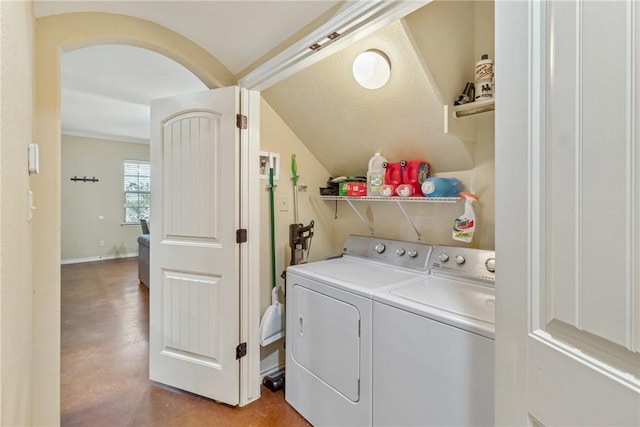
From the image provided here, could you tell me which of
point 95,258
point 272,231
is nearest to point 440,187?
point 272,231

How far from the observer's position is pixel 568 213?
502mm

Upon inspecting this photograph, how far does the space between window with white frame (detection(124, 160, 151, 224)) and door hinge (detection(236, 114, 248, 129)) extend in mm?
5863

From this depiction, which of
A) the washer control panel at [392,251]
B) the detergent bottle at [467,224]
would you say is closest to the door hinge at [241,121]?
the washer control panel at [392,251]

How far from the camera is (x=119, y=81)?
3.16 m

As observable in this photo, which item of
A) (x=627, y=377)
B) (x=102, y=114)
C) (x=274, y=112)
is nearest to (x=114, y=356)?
(x=274, y=112)

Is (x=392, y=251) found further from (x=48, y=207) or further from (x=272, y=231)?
(x=48, y=207)

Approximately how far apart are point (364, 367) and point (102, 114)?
5111 mm

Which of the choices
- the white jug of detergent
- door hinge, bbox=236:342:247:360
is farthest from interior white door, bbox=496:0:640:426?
door hinge, bbox=236:342:247:360

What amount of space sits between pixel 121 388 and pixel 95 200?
5.27m

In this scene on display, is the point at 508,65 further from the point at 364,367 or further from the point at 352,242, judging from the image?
the point at 352,242

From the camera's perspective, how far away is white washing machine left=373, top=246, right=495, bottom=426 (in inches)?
42.0

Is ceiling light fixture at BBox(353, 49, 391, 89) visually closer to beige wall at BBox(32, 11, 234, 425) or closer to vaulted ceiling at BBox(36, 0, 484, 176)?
vaulted ceiling at BBox(36, 0, 484, 176)

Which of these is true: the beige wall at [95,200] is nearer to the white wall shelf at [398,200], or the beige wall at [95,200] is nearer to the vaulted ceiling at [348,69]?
the vaulted ceiling at [348,69]

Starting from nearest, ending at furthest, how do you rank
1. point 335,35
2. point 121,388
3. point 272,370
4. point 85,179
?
point 335,35 → point 121,388 → point 272,370 → point 85,179
